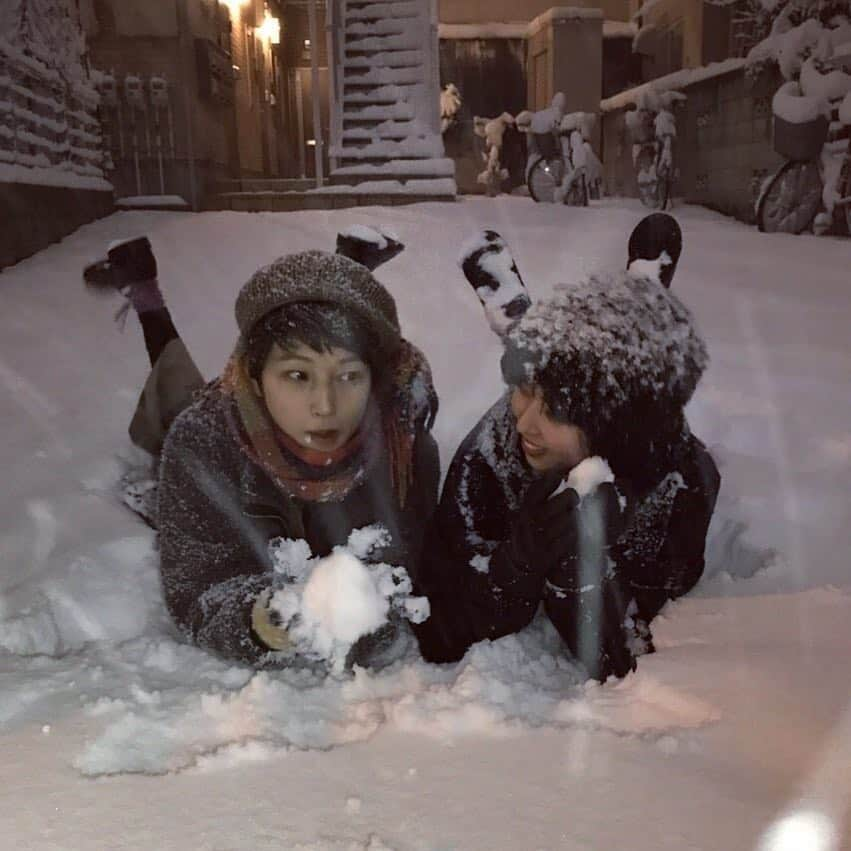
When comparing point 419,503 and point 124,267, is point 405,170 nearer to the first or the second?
point 124,267

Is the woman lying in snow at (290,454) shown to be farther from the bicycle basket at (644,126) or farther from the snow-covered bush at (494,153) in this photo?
the snow-covered bush at (494,153)

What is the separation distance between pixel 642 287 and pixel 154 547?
170 cm

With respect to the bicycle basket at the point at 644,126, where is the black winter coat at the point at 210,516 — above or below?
below

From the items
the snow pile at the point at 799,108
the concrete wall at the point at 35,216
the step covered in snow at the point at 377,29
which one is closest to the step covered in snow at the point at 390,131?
the step covered in snow at the point at 377,29

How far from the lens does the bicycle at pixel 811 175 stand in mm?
7203

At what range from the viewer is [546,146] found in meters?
11.3

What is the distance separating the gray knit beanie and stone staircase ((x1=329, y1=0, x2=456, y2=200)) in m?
6.71

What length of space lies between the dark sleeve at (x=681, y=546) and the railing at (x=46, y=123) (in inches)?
229

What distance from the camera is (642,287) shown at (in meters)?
1.83

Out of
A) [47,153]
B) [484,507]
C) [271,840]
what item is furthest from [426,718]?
[47,153]

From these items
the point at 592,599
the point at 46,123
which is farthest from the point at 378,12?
the point at 592,599

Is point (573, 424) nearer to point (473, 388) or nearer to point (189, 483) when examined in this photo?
point (189, 483)

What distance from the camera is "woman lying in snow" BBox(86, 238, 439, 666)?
71.7 inches

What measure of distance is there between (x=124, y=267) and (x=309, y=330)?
5.66 ft
